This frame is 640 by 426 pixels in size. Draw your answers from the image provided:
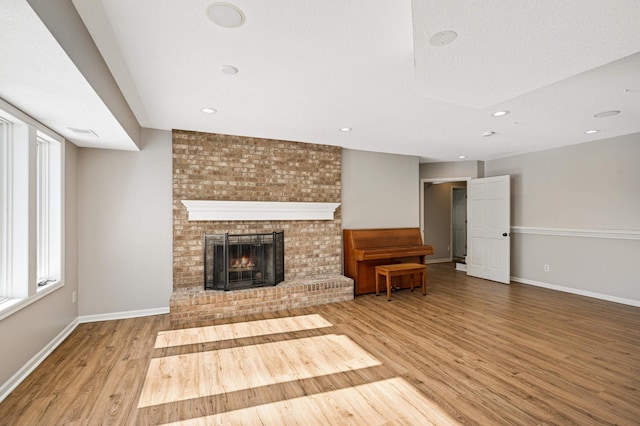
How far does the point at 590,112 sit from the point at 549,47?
2.31 m

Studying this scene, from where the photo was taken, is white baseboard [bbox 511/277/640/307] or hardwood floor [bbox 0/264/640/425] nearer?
hardwood floor [bbox 0/264/640/425]

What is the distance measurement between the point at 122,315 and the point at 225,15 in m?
3.71

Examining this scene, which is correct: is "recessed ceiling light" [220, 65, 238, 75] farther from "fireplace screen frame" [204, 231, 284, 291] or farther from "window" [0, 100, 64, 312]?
"fireplace screen frame" [204, 231, 284, 291]

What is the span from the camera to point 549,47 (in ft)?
5.60

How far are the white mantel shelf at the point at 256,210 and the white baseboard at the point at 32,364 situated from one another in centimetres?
175

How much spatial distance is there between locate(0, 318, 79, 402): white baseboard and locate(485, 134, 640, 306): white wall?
688cm

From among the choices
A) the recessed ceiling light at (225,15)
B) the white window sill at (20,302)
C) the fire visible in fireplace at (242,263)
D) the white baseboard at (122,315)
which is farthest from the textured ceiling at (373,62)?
the white baseboard at (122,315)

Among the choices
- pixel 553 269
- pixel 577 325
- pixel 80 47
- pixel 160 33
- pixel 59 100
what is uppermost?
pixel 160 33

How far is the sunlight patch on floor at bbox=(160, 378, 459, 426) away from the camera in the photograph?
184 centimetres

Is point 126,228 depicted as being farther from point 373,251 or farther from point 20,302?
point 373,251

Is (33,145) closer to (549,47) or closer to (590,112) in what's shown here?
(549,47)

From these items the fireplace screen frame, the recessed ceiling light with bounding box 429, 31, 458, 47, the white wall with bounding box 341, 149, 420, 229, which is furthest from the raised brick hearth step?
the recessed ceiling light with bounding box 429, 31, 458, 47

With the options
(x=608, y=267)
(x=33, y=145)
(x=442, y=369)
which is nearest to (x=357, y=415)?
(x=442, y=369)

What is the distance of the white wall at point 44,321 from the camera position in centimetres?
221
